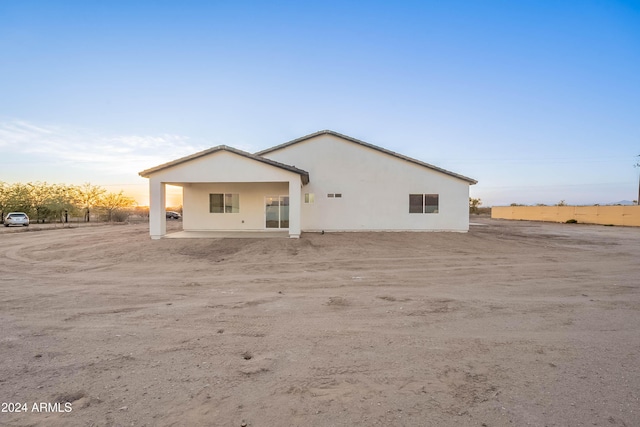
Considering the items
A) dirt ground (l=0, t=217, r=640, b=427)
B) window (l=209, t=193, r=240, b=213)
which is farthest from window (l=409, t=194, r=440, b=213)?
window (l=209, t=193, r=240, b=213)

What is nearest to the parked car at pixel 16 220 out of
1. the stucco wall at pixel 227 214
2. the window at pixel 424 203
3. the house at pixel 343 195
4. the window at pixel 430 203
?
the stucco wall at pixel 227 214

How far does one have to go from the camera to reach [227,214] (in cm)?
2059

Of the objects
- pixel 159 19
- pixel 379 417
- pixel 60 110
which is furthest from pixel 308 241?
pixel 60 110

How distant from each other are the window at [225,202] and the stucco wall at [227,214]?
0.21 metres

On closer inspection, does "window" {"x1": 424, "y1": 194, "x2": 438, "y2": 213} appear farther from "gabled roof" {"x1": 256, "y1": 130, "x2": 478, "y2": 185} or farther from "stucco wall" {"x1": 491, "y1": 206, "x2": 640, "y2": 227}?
"stucco wall" {"x1": 491, "y1": 206, "x2": 640, "y2": 227}

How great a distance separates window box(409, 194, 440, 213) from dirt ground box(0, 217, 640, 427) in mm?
10585

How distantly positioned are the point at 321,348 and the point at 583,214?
5107cm

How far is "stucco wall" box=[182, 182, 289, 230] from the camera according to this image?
67.1ft

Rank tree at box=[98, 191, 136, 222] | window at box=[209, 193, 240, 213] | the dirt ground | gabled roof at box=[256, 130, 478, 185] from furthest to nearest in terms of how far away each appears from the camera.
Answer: tree at box=[98, 191, 136, 222], window at box=[209, 193, 240, 213], gabled roof at box=[256, 130, 478, 185], the dirt ground

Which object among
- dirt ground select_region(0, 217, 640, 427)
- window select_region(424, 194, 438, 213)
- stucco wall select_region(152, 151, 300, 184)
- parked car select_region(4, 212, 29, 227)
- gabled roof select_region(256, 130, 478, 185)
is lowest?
dirt ground select_region(0, 217, 640, 427)

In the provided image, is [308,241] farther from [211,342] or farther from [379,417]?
[379,417]

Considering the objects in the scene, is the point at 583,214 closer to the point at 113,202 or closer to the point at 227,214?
the point at 227,214

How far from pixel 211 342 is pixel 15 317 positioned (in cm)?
382

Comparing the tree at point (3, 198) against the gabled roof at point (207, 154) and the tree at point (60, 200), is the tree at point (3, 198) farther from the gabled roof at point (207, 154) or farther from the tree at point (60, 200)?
the gabled roof at point (207, 154)
